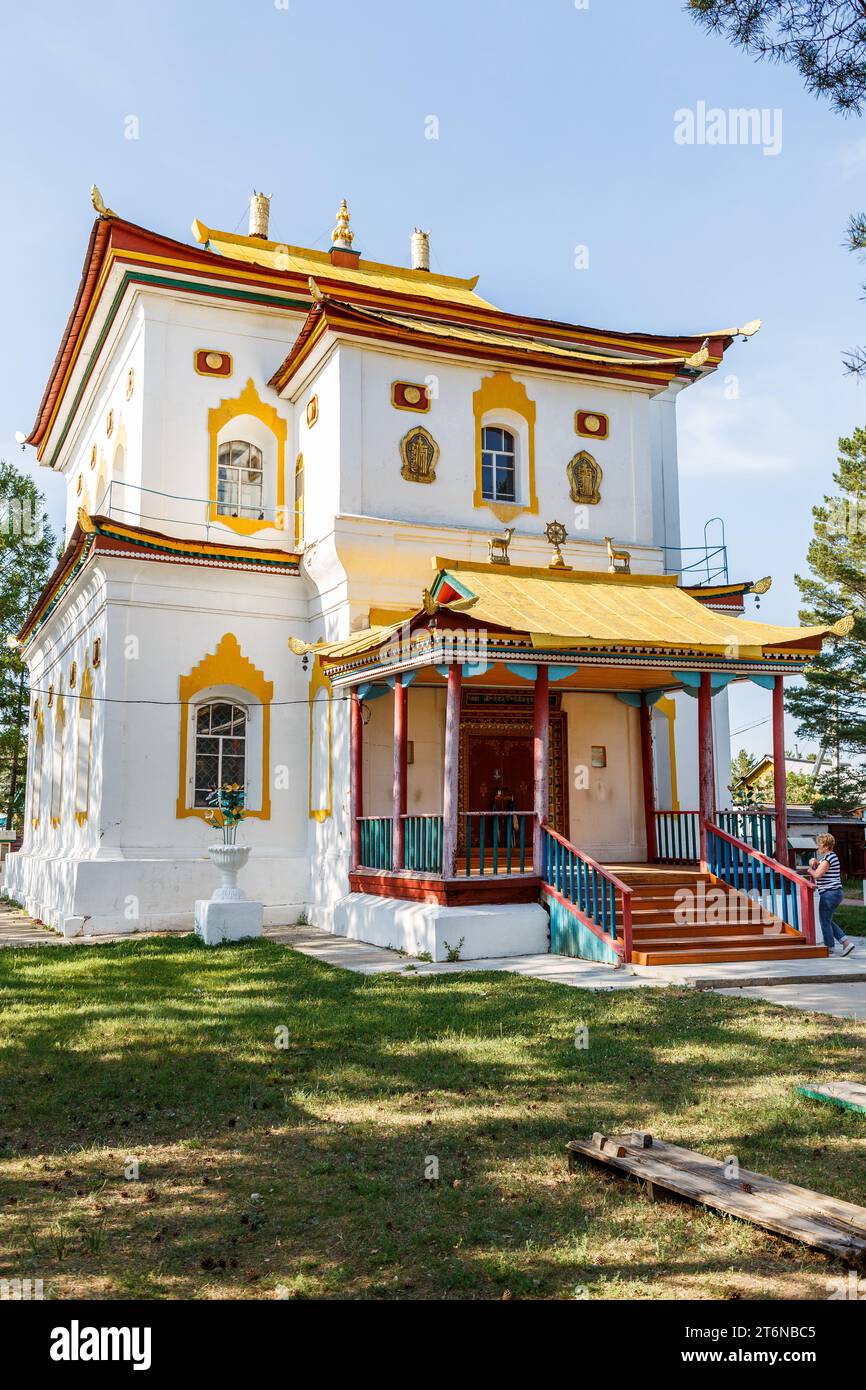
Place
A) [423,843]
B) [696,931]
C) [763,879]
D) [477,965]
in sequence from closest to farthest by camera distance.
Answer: [477,965], [696,931], [763,879], [423,843]

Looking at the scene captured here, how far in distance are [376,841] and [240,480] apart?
23.1ft

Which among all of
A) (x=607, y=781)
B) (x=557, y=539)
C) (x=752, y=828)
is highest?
(x=557, y=539)

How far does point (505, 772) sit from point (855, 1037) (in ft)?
28.9

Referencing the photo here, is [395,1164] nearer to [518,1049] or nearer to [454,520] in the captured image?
[518,1049]

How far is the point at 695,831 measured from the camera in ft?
53.6

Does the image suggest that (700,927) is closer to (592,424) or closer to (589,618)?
(589,618)

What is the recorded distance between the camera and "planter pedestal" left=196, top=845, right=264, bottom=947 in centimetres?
1416

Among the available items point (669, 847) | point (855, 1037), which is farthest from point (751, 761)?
point (855, 1037)

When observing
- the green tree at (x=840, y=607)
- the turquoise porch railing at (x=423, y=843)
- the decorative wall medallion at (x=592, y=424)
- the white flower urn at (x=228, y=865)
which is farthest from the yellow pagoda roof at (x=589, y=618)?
the green tree at (x=840, y=607)

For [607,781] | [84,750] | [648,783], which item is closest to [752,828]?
[648,783]

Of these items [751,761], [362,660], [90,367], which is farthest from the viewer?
[751,761]

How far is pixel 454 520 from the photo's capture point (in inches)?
668

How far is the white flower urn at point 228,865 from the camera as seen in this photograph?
14.4 m

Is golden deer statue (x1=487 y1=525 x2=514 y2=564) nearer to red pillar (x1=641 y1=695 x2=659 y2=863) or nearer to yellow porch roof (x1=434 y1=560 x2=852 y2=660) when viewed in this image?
yellow porch roof (x1=434 y1=560 x2=852 y2=660)
